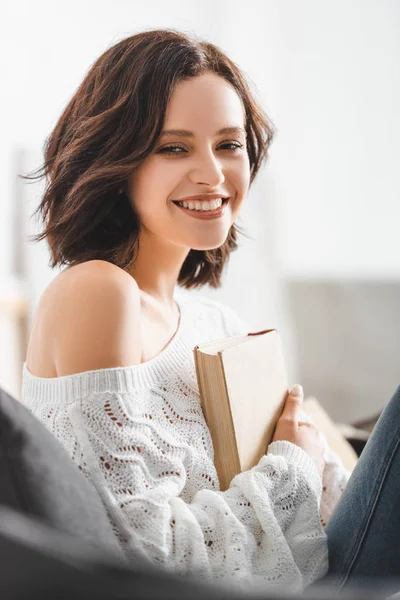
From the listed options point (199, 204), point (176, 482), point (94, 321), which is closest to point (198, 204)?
point (199, 204)

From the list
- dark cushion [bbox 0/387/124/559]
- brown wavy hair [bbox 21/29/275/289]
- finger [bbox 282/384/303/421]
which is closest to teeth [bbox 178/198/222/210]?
brown wavy hair [bbox 21/29/275/289]

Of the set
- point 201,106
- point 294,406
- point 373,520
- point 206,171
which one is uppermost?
point 201,106

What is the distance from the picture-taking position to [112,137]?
1213 millimetres

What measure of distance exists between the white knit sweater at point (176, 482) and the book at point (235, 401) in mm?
24

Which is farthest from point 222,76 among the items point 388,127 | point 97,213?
point 388,127

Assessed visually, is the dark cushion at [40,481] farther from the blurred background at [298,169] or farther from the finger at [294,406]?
the blurred background at [298,169]

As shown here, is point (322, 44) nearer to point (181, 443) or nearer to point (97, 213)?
point (97, 213)

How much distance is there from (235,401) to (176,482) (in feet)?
0.53

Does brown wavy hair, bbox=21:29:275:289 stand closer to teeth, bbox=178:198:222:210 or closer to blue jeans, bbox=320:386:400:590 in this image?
teeth, bbox=178:198:222:210

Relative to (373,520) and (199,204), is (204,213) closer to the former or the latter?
(199,204)

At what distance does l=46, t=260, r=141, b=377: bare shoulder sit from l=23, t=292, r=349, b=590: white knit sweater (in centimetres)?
3

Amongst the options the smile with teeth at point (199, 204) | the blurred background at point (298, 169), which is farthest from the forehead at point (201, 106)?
the blurred background at point (298, 169)

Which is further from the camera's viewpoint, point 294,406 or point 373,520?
point 294,406

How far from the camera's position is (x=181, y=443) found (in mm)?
1107
